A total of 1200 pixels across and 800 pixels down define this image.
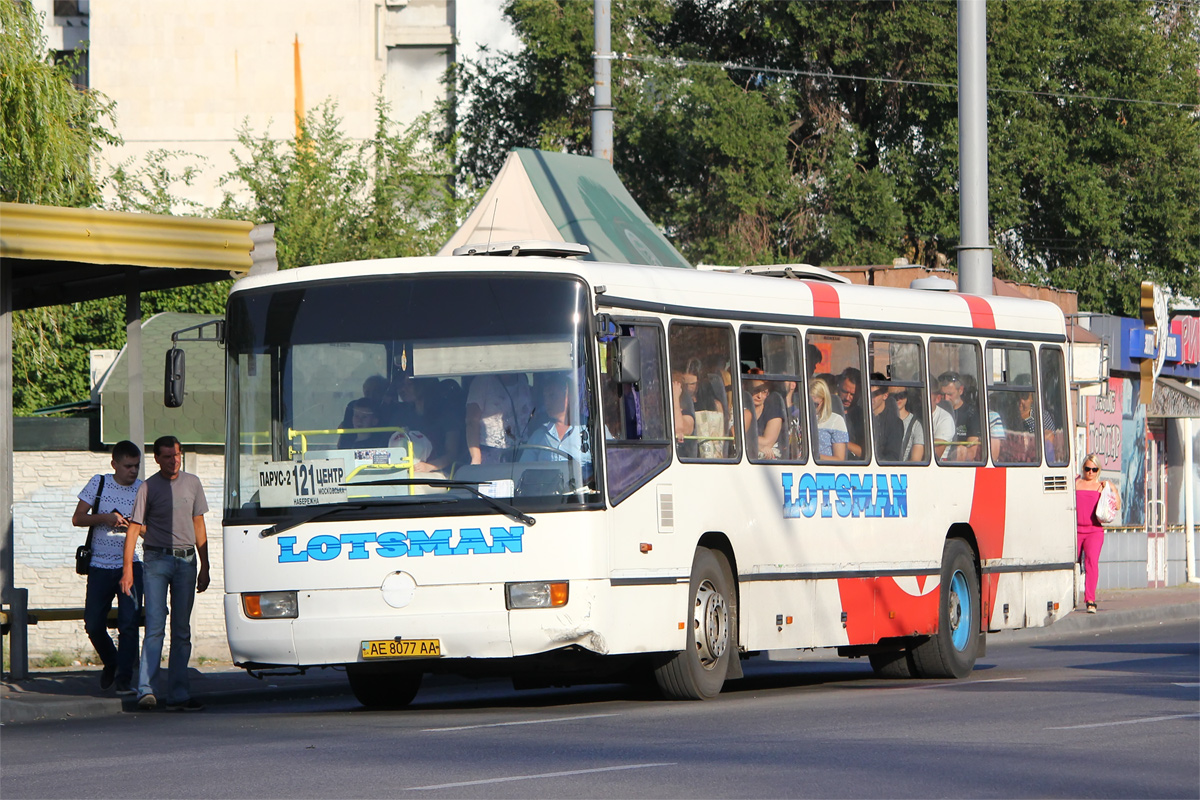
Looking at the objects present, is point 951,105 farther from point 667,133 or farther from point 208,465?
point 208,465

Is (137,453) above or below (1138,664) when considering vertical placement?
above

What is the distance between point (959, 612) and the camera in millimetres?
15766

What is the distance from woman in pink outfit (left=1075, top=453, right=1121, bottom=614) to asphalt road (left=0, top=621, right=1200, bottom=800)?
9344mm

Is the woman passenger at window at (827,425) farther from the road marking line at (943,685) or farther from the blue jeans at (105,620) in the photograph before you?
the blue jeans at (105,620)

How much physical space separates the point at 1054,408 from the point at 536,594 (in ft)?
22.6

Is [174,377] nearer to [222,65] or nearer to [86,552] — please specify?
[86,552]

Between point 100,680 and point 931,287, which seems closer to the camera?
point 100,680

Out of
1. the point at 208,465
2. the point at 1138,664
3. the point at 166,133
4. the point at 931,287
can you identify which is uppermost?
the point at 166,133

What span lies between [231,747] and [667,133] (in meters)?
28.9

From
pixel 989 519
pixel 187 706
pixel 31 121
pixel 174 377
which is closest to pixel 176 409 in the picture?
pixel 31 121

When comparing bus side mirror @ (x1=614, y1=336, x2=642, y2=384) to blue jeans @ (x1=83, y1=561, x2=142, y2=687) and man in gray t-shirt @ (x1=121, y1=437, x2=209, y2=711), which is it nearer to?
man in gray t-shirt @ (x1=121, y1=437, x2=209, y2=711)

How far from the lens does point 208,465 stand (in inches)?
758

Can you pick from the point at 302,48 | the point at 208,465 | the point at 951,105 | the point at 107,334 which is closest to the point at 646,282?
the point at 208,465

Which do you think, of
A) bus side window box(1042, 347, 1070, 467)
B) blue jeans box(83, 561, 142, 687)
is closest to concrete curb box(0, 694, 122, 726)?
blue jeans box(83, 561, 142, 687)
